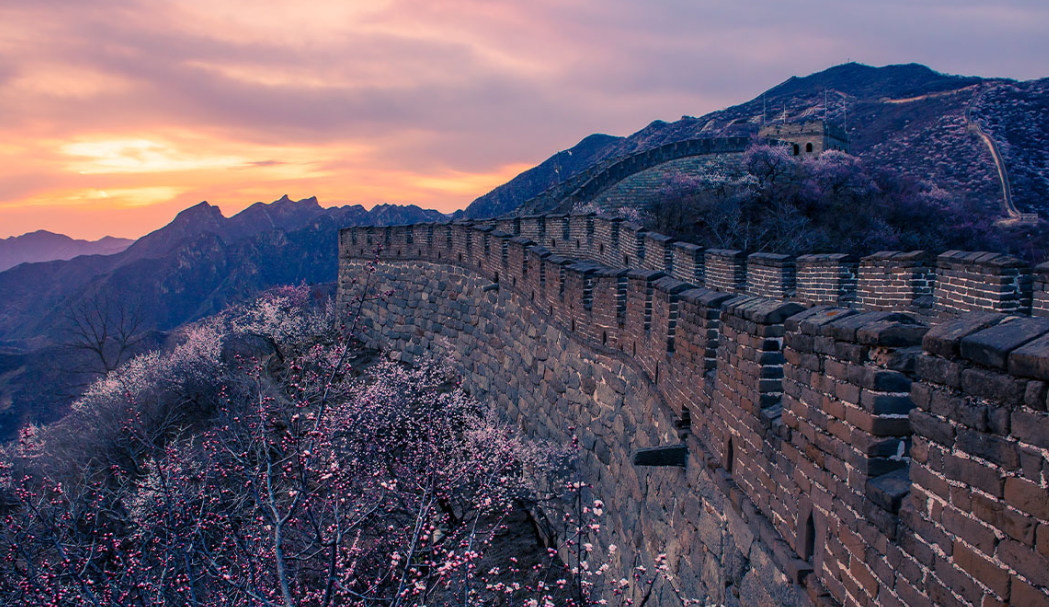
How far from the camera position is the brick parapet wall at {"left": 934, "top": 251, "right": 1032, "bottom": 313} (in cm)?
600

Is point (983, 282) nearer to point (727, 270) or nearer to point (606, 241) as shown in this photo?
point (727, 270)

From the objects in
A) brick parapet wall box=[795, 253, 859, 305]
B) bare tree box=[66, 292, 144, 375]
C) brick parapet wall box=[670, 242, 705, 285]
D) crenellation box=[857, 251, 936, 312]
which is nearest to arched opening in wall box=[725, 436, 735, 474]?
crenellation box=[857, 251, 936, 312]

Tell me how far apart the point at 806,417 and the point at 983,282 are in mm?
4125

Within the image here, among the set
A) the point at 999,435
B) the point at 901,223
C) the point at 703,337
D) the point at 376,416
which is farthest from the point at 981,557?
the point at 901,223

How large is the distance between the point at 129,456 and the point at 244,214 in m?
137

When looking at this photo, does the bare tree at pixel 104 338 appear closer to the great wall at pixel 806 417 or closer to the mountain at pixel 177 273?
the mountain at pixel 177 273

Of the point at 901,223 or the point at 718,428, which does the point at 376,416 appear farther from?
the point at 901,223

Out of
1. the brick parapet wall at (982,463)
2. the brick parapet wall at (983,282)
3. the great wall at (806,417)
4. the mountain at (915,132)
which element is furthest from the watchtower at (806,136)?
the brick parapet wall at (982,463)

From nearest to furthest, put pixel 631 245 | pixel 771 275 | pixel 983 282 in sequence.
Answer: pixel 983 282 < pixel 771 275 < pixel 631 245

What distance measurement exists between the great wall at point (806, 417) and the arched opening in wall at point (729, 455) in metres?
0.01

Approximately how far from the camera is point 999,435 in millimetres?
1903

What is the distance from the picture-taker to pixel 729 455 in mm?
4438

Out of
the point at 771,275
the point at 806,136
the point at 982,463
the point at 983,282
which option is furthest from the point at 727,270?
the point at 806,136

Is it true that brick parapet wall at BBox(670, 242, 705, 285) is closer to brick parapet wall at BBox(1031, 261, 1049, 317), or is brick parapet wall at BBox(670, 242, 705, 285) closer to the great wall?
the great wall
